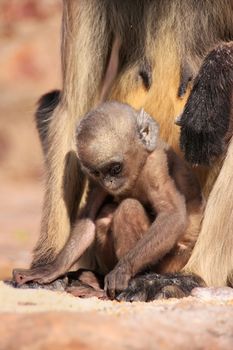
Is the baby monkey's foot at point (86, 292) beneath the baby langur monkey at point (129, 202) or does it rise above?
beneath

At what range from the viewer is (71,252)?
425cm

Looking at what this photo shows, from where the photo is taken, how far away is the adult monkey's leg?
187 inches

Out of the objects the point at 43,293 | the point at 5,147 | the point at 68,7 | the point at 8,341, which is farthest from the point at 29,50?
the point at 8,341

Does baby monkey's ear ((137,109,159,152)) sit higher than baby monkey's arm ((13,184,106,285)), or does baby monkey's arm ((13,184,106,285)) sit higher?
baby monkey's ear ((137,109,159,152))

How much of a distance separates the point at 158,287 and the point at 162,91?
960mm

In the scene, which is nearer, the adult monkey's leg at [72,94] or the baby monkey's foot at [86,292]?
the baby monkey's foot at [86,292]

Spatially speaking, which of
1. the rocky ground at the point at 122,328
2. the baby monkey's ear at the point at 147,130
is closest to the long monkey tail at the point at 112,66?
→ the baby monkey's ear at the point at 147,130

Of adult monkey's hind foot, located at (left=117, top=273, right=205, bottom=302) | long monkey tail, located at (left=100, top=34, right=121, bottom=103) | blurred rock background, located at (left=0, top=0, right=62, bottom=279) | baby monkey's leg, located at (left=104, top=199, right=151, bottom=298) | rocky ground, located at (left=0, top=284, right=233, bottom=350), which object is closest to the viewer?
rocky ground, located at (left=0, top=284, right=233, bottom=350)

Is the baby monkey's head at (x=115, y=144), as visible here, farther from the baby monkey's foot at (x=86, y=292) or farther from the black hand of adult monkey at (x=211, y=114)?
the baby monkey's foot at (x=86, y=292)

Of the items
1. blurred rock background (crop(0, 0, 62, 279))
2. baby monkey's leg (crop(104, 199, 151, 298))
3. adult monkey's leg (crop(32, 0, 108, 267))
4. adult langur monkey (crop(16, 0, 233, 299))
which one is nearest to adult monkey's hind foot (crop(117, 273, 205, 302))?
adult langur monkey (crop(16, 0, 233, 299))

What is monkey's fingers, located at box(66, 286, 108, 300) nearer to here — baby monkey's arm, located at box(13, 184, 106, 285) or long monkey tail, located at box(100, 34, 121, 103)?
baby monkey's arm, located at box(13, 184, 106, 285)

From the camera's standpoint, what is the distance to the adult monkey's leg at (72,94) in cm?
475

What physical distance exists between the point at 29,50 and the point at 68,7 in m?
8.35

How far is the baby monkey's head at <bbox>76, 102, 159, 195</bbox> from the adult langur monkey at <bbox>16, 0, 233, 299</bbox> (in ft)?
0.62
